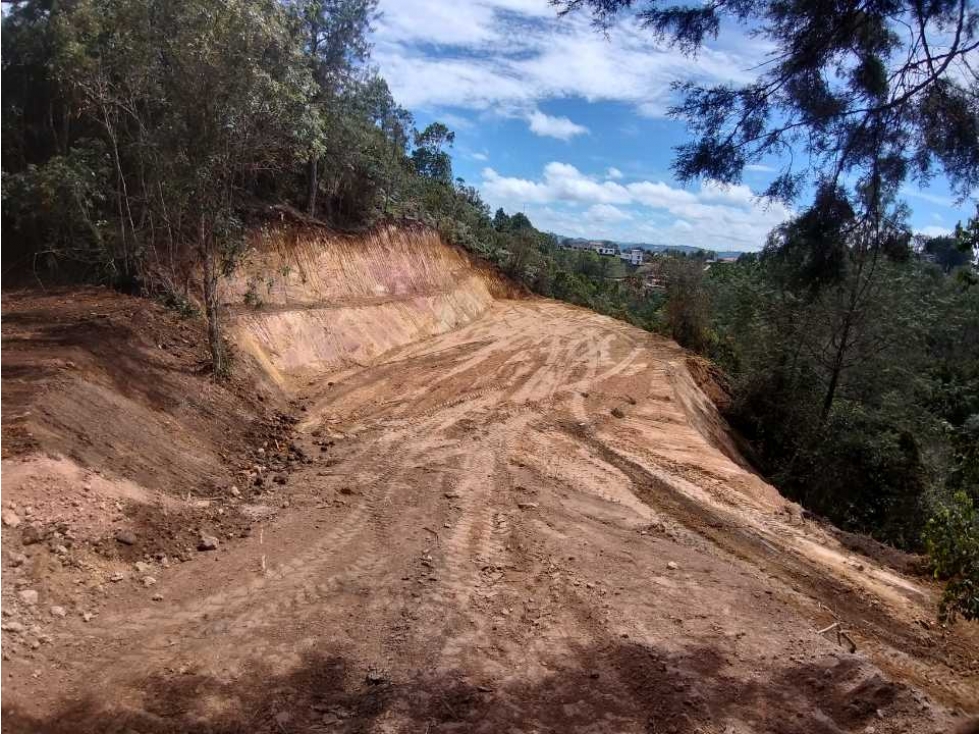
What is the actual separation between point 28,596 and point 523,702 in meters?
4.02

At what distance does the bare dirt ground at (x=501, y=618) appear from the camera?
4.46 metres

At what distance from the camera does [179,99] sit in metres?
9.12

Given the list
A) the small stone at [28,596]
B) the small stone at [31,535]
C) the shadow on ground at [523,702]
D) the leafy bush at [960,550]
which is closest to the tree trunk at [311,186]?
the small stone at [31,535]

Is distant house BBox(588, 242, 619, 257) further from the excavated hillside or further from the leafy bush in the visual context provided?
the leafy bush

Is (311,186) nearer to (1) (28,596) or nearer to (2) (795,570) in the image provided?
(1) (28,596)

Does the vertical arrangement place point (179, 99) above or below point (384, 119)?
below

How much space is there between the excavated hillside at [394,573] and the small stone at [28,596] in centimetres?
2

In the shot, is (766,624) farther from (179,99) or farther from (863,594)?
(179,99)

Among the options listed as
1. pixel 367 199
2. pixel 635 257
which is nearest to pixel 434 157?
Result: pixel 367 199

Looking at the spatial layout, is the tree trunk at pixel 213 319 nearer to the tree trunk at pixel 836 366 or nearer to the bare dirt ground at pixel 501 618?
the bare dirt ground at pixel 501 618

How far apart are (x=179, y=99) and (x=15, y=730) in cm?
842

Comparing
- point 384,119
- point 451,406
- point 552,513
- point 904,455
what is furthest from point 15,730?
point 384,119

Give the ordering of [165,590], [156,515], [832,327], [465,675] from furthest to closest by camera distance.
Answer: [832,327]
[156,515]
[165,590]
[465,675]

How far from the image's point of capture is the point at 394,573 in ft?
20.4
